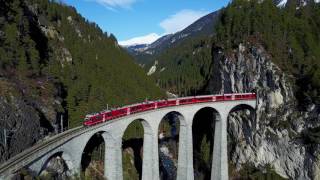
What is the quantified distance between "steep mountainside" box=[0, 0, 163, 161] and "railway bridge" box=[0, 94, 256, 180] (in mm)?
3636

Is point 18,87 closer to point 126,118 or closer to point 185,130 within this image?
point 126,118

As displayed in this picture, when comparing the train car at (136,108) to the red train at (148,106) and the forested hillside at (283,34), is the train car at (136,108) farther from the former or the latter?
the forested hillside at (283,34)

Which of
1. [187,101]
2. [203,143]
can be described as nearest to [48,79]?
[187,101]

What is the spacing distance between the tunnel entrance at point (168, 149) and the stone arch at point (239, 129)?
12110 millimetres

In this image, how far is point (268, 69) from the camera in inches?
2872

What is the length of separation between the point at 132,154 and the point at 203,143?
15.8 meters

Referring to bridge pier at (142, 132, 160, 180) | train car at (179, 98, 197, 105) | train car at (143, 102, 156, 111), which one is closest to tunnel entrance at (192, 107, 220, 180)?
train car at (179, 98, 197, 105)

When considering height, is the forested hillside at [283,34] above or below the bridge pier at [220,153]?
above

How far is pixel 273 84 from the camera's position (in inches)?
2832

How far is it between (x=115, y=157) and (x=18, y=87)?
952 inches

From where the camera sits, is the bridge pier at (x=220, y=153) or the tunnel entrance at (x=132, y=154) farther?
the tunnel entrance at (x=132, y=154)

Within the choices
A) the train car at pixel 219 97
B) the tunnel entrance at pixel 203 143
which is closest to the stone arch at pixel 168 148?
the tunnel entrance at pixel 203 143

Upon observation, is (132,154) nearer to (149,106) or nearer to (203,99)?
(203,99)

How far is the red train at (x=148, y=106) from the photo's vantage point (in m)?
49.6
